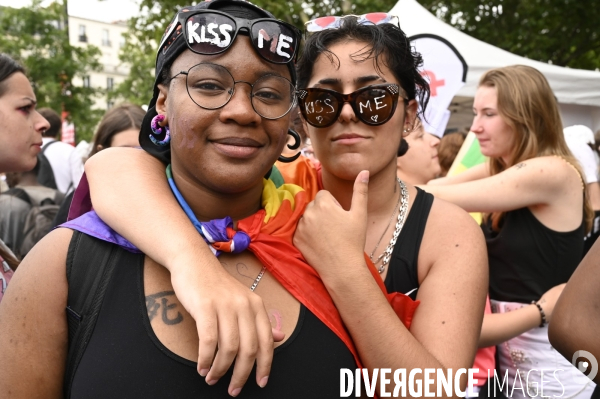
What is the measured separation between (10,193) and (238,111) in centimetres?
294

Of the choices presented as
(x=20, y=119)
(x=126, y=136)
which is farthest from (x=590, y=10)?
(x=20, y=119)

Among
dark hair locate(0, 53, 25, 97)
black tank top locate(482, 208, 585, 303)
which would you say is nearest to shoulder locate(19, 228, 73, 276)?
dark hair locate(0, 53, 25, 97)

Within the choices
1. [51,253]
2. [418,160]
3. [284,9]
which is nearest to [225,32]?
[51,253]

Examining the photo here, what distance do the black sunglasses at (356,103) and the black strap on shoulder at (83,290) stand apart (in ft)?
2.94

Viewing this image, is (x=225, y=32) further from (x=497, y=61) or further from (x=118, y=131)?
(x=497, y=61)

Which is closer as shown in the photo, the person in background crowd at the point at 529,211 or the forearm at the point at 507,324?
the forearm at the point at 507,324

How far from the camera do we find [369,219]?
2.07m

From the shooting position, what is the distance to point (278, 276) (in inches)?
60.0

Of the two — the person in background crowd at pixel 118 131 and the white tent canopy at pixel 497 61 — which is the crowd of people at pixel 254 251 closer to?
the person in background crowd at pixel 118 131

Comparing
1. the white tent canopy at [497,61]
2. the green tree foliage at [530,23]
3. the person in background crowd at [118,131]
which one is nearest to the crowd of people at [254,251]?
the person in background crowd at [118,131]

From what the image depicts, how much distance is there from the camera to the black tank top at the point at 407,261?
72.5 inches

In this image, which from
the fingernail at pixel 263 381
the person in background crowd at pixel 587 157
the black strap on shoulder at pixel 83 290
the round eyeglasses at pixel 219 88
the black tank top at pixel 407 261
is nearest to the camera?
the fingernail at pixel 263 381

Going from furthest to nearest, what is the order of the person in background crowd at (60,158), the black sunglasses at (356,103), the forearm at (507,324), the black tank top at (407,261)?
the person in background crowd at (60,158), the forearm at (507,324), the black sunglasses at (356,103), the black tank top at (407,261)

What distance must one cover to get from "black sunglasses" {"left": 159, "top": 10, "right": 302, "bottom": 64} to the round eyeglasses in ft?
0.17
